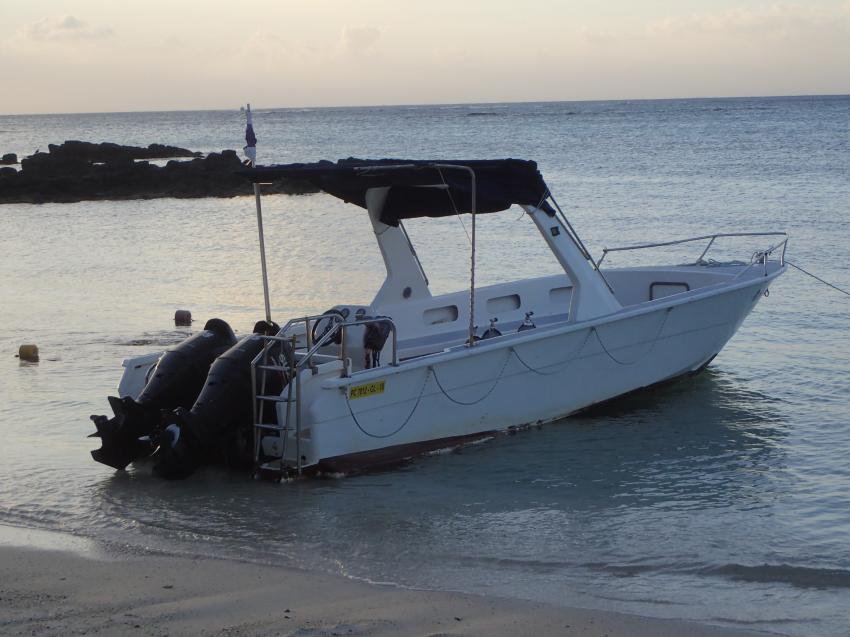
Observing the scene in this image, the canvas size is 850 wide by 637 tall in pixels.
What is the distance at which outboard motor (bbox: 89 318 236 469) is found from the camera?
803 cm

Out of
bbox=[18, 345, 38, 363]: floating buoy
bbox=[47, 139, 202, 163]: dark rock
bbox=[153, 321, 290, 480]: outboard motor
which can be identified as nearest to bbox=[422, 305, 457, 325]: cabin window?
bbox=[153, 321, 290, 480]: outboard motor

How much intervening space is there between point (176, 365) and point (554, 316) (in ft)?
15.9

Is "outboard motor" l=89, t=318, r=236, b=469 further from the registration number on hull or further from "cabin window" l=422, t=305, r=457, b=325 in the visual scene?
"cabin window" l=422, t=305, r=457, b=325

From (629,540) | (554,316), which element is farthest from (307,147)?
(629,540)

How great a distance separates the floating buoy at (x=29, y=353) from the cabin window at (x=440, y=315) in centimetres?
458

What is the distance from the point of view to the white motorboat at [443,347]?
8109 mm

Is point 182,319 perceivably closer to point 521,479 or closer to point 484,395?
point 484,395

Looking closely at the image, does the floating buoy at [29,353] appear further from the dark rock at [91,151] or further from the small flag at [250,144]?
the dark rock at [91,151]

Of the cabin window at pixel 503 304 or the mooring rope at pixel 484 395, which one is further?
the cabin window at pixel 503 304

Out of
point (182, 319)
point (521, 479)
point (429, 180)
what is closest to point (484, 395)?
point (521, 479)

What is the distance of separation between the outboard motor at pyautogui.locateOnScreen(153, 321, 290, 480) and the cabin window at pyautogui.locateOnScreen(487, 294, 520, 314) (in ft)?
12.0

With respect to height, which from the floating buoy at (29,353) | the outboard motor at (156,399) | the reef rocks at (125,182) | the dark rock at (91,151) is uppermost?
the dark rock at (91,151)

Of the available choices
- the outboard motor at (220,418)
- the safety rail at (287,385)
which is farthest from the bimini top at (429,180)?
the outboard motor at (220,418)

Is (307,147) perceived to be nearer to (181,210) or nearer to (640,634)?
(181,210)
